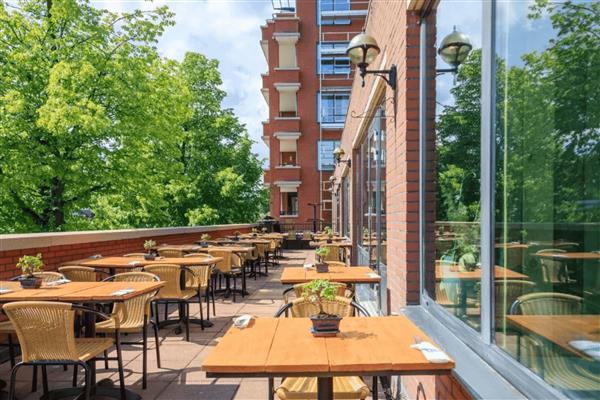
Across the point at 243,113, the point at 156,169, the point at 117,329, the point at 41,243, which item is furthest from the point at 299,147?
the point at 117,329

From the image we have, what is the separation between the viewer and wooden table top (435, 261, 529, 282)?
5.93 feet

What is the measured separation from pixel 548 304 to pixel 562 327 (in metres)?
0.10

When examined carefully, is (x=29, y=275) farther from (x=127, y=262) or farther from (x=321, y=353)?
(x=321, y=353)

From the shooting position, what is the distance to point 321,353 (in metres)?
1.90

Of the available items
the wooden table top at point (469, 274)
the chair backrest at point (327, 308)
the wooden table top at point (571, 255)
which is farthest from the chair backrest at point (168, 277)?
the wooden table top at point (571, 255)

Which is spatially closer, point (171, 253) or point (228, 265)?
point (171, 253)

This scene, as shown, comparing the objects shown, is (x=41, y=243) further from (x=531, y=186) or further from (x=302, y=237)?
(x=302, y=237)

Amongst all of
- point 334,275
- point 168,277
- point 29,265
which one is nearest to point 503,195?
point 334,275

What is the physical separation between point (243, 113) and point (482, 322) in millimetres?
24129

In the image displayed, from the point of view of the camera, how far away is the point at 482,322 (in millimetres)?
2051

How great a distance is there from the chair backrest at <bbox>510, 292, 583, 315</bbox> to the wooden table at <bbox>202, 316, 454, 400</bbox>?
387 mm

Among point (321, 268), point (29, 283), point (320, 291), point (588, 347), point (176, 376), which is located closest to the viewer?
point (588, 347)

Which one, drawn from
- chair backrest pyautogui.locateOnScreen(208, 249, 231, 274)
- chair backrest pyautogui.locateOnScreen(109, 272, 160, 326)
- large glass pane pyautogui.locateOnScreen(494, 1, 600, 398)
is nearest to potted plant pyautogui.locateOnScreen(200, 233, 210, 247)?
chair backrest pyautogui.locateOnScreen(208, 249, 231, 274)

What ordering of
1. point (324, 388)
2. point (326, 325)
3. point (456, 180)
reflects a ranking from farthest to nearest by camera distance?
1. point (456, 180)
2. point (326, 325)
3. point (324, 388)
